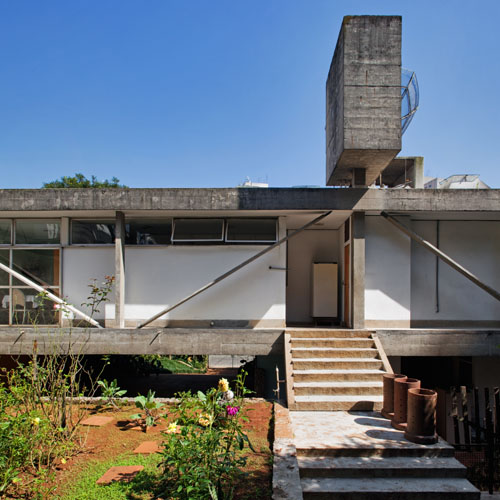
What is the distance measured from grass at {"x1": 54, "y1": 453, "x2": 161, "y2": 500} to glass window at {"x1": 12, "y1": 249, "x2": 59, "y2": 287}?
5930 mm

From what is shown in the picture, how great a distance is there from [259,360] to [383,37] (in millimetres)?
7882

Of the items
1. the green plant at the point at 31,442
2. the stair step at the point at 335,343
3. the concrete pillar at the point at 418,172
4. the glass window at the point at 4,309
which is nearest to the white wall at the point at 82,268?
the glass window at the point at 4,309

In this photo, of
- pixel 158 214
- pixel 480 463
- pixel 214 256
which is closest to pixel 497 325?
pixel 480 463

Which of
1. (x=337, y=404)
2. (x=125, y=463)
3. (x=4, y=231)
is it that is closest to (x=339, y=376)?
(x=337, y=404)

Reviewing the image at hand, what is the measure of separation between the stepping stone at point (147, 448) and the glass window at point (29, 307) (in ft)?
16.8

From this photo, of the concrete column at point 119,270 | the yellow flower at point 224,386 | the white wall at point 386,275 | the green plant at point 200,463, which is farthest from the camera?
the white wall at point 386,275

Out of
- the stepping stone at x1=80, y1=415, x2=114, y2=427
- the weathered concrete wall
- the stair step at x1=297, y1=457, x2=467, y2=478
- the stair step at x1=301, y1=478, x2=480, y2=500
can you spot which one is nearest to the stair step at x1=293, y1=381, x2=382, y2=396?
the stair step at x1=297, y1=457, x2=467, y2=478

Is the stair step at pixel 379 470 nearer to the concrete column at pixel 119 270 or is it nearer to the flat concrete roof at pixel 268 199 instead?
the flat concrete roof at pixel 268 199

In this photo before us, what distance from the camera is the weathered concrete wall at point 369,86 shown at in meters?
7.36

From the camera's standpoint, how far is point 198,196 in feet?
29.1

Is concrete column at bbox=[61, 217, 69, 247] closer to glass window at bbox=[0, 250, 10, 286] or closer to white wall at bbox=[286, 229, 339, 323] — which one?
glass window at bbox=[0, 250, 10, 286]

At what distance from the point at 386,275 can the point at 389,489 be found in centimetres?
544

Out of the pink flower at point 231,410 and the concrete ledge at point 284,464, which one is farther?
the pink flower at point 231,410

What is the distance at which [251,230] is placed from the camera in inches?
378
